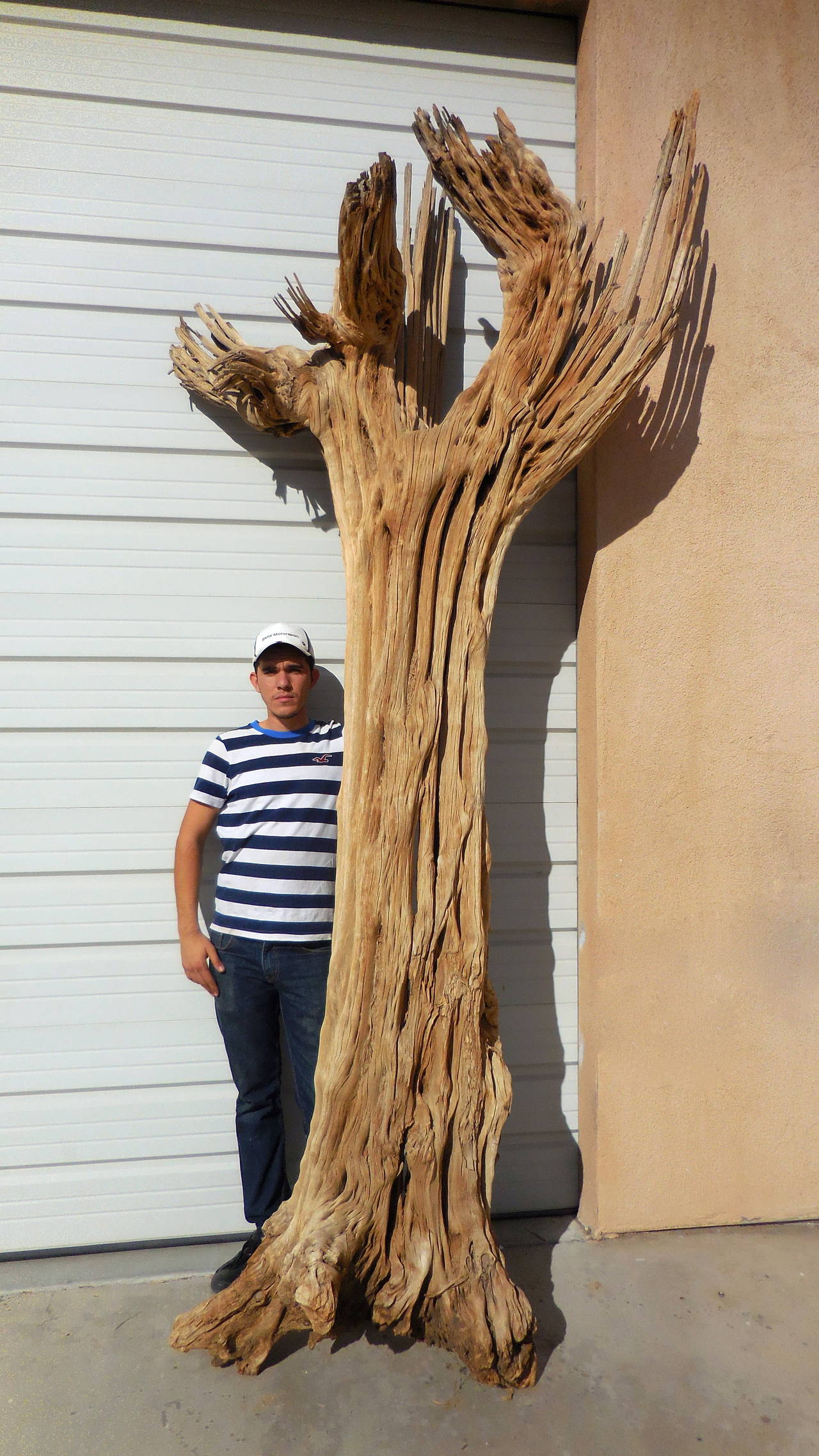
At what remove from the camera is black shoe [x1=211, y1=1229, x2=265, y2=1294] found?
237 centimetres

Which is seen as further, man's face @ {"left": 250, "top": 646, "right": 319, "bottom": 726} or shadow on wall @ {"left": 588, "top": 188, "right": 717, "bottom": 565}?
shadow on wall @ {"left": 588, "top": 188, "right": 717, "bottom": 565}

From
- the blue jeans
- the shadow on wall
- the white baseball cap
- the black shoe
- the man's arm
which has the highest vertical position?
the shadow on wall

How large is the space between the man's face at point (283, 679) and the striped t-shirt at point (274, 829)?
9 cm

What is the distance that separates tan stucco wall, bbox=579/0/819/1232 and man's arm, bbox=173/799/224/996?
47.5 inches

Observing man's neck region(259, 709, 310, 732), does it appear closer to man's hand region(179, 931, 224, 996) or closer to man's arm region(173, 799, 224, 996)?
man's arm region(173, 799, 224, 996)

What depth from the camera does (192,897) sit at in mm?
2545

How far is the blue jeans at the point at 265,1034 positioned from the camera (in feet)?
8.04

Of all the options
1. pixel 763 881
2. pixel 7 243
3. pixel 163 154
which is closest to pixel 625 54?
pixel 163 154

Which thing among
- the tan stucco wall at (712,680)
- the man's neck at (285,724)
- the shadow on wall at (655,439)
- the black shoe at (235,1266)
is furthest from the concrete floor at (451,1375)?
the shadow on wall at (655,439)

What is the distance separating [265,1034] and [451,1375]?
976 mm

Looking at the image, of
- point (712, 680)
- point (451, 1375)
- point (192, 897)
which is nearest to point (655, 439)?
point (712, 680)

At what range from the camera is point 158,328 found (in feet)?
9.00

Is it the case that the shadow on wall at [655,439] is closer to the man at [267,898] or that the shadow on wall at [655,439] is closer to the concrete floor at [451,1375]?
the man at [267,898]

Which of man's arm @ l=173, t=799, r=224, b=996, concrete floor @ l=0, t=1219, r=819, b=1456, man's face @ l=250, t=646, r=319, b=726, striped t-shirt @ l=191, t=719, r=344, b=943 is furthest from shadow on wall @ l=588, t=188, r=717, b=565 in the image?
concrete floor @ l=0, t=1219, r=819, b=1456
